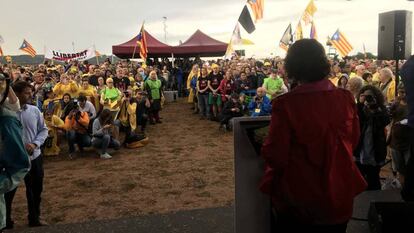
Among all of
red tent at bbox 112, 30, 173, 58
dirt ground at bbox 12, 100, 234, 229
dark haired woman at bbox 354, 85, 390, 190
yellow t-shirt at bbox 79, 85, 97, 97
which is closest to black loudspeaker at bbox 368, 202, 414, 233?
dark haired woman at bbox 354, 85, 390, 190

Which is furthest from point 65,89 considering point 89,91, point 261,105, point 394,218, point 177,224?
point 394,218

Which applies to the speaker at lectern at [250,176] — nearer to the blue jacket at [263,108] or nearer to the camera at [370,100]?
the camera at [370,100]

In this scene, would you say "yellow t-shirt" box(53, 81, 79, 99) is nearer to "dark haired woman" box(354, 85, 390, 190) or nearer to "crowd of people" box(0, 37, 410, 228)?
"crowd of people" box(0, 37, 410, 228)

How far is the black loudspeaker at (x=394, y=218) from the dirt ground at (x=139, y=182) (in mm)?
2679

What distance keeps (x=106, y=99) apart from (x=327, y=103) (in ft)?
31.2

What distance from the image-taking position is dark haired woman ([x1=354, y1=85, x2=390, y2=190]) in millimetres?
5262

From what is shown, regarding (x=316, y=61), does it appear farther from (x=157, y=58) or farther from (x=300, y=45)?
(x=157, y=58)

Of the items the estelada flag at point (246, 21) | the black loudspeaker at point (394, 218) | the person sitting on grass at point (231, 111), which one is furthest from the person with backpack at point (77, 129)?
the black loudspeaker at point (394, 218)

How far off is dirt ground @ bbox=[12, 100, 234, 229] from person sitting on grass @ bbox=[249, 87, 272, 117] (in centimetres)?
102

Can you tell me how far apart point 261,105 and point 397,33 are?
425 centimetres

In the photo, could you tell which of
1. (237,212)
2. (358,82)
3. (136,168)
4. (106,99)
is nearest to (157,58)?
(106,99)

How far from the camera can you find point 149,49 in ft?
74.3

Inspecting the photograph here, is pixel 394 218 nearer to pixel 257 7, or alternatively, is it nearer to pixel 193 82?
pixel 257 7

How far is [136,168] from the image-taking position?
797 cm
